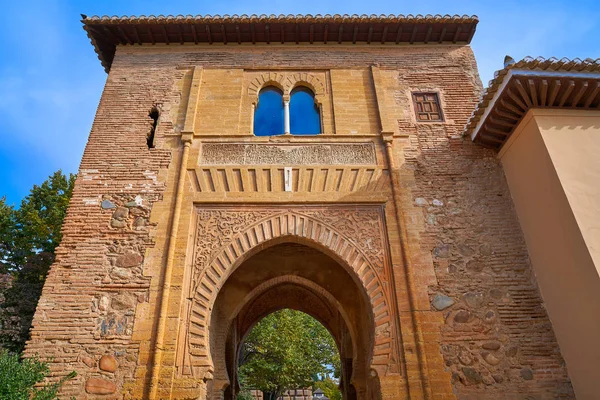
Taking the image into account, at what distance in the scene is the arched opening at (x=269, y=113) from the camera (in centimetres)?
714

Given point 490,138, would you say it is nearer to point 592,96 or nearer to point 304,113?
point 592,96

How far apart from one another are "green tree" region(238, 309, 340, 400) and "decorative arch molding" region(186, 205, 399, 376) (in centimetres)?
1297

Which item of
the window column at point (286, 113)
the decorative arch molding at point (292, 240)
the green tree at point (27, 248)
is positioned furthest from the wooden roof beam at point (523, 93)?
the green tree at point (27, 248)

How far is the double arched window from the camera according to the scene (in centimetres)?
713

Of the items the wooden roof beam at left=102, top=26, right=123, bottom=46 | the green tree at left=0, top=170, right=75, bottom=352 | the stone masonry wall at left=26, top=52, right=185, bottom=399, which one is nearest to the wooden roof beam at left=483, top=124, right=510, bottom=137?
the stone masonry wall at left=26, top=52, right=185, bottom=399

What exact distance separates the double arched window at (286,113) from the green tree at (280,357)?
1311cm

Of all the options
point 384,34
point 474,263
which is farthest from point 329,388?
point 384,34

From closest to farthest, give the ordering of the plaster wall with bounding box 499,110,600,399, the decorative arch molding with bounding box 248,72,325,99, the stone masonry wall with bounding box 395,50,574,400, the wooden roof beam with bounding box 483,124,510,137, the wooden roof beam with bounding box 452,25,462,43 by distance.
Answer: the plaster wall with bounding box 499,110,600,399
the stone masonry wall with bounding box 395,50,574,400
the wooden roof beam with bounding box 483,124,510,137
the decorative arch molding with bounding box 248,72,325,99
the wooden roof beam with bounding box 452,25,462,43

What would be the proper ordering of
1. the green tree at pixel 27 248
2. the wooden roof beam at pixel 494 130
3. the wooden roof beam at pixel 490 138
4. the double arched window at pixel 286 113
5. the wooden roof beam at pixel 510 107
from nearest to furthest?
the wooden roof beam at pixel 510 107 < the wooden roof beam at pixel 494 130 < the wooden roof beam at pixel 490 138 < the double arched window at pixel 286 113 < the green tree at pixel 27 248

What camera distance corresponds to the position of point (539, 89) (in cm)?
549

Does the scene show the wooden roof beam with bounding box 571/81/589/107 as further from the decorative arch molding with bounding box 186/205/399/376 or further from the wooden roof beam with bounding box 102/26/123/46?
the wooden roof beam with bounding box 102/26/123/46

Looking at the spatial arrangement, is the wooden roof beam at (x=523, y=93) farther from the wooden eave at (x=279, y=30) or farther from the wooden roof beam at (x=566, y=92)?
the wooden eave at (x=279, y=30)

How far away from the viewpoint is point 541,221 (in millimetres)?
5520

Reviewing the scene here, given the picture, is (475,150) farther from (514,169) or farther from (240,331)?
(240,331)
